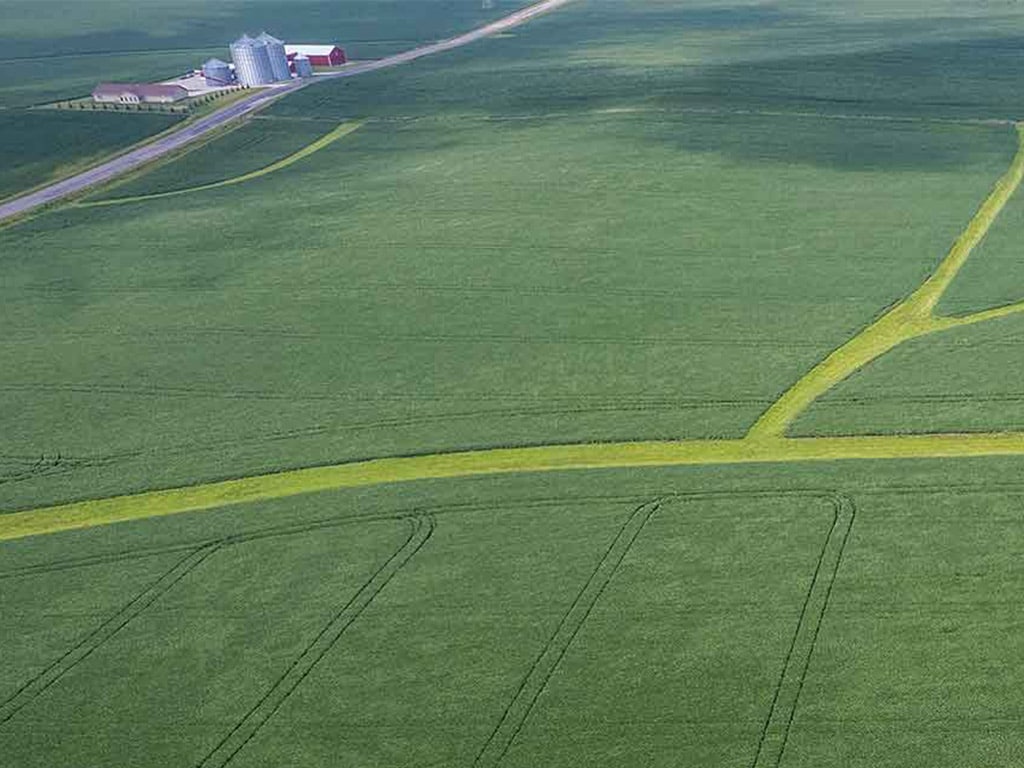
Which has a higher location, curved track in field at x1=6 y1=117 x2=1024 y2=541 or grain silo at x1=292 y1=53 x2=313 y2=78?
grain silo at x1=292 y1=53 x2=313 y2=78

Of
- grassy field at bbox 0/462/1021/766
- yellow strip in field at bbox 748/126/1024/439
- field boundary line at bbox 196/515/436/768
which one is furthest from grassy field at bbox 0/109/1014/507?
field boundary line at bbox 196/515/436/768

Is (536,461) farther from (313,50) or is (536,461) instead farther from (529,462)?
(313,50)

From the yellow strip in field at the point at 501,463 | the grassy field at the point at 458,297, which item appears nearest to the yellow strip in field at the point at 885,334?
the grassy field at the point at 458,297

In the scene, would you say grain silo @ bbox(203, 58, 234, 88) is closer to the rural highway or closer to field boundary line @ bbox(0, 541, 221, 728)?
the rural highway

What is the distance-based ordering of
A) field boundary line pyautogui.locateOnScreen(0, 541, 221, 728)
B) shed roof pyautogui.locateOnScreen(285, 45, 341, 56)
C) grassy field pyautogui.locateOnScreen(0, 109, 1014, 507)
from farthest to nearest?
shed roof pyautogui.locateOnScreen(285, 45, 341, 56)
grassy field pyautogui.locateOnScreen(0, 109, 1014, 507)
field boundary line pyautogui.locateOnScreen(0, 541, 221, 728)

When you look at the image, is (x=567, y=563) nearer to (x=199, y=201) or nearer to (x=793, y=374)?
(x=793, y=374)

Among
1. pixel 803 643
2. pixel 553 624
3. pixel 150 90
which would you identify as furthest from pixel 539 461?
pixel 150 90
